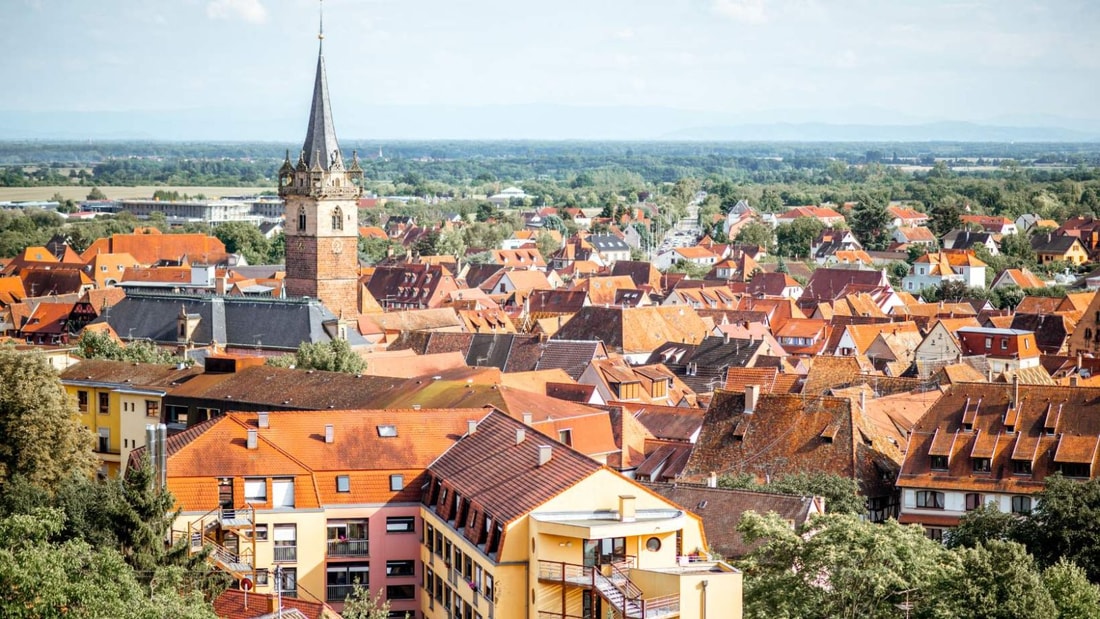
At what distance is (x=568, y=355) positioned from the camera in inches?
3233

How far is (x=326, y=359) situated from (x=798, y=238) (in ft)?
415

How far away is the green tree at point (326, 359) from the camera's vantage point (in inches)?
2844

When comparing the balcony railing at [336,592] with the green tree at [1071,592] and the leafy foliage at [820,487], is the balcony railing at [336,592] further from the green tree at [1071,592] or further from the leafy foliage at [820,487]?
the green tree at [1071,592]

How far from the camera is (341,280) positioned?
95.5 metres

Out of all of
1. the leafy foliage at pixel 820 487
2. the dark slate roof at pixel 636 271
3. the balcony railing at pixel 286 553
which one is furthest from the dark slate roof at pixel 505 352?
the dark slate roof at pixel 636 271

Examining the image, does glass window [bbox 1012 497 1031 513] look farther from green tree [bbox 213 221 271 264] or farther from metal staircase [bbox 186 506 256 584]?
green tree [bbox 213 221 271 264]

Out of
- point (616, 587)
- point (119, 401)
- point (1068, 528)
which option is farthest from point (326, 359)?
point (616, 587)

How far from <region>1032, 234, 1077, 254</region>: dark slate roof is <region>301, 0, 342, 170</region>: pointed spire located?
323ft

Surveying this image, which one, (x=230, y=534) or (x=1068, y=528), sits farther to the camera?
(x=1068, y=528)

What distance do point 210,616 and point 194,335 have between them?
2317 inches

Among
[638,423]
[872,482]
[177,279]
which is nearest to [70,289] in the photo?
[177,279]

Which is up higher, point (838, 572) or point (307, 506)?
point (838, 572)

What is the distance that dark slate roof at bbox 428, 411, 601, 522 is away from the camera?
3712 cm

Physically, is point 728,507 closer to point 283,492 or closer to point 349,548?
point 349,548
